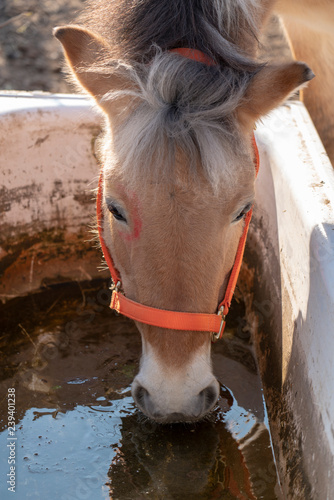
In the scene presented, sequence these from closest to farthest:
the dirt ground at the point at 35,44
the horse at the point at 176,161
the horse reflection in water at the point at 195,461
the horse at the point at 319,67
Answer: the horse at the point at 176,161 < the horse reflection in water at the point at 195,461 < the horse at the point at 319,67 < the dirt ground at the point at 35,44

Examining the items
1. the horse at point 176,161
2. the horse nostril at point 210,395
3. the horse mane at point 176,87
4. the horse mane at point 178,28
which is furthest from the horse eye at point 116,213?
the horse nostril at point 210,395

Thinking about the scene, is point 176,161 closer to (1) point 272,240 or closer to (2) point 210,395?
(2) point 210,395

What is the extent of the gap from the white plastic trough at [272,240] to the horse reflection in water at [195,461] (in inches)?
3.7

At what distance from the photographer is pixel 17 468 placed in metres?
2.04

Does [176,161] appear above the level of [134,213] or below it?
above

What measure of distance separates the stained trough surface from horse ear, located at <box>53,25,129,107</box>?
48.4 inches

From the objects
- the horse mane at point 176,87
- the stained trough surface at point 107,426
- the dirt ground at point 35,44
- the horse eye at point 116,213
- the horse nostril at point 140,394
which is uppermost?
the horse mane at point 176,87

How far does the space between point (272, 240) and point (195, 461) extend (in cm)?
107

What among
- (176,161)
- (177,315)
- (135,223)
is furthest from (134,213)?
(177,315)

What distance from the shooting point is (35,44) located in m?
5.37

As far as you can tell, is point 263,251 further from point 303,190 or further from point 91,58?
point 91,58

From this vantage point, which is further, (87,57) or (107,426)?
(107,426)

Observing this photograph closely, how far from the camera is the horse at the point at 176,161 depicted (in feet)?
5.45

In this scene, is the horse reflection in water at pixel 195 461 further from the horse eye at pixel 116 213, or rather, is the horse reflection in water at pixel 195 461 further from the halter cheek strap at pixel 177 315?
the horse eye at pixel 116 213
